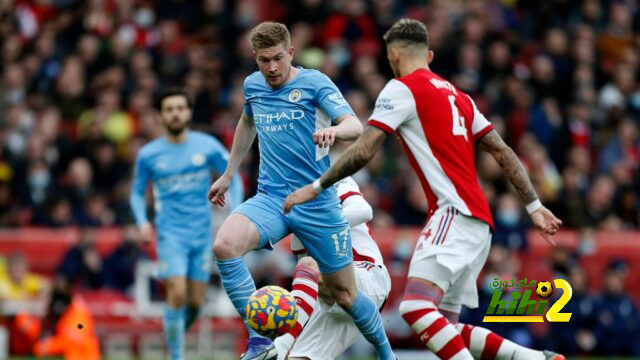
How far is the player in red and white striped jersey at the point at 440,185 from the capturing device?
951cm

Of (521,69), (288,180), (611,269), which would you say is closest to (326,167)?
(288,180)

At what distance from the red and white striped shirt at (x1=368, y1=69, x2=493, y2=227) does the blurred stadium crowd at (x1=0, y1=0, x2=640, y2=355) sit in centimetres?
805

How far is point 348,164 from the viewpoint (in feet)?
30.9

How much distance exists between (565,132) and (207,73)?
5.78m

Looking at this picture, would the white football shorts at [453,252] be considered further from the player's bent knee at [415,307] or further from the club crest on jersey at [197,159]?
the club crest on jersey at [197,159]

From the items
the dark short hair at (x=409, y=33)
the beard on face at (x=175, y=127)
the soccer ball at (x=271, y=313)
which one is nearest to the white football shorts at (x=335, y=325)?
the soccer ball at (x=271, y=313)

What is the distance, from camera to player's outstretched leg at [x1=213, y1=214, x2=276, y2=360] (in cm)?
1017

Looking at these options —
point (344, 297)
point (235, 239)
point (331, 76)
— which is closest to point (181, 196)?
point (235, 239)

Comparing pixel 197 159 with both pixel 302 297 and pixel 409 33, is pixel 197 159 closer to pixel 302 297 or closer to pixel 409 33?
pixel 302 297

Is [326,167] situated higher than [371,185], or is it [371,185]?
[326,167]

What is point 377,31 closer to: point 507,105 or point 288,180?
point 507,105

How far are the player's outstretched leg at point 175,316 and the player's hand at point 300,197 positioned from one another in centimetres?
485

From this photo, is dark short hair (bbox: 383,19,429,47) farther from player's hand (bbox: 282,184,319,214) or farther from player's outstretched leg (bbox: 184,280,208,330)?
player's outstretched leg (bbox: 184,280,208,330)

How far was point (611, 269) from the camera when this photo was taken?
60.8 ft
